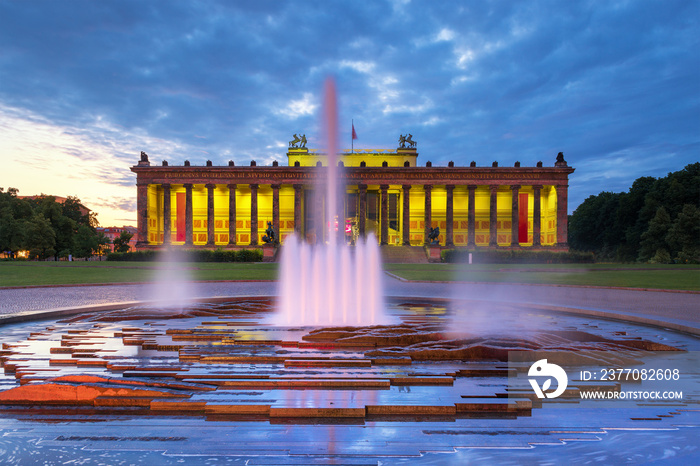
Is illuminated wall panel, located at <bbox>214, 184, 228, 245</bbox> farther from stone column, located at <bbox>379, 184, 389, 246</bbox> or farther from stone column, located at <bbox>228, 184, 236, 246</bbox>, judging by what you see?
stone column, located at <bbox>379, 184, 389, 246</bbox>

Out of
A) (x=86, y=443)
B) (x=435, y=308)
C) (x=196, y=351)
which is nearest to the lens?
(x=86, y=443)

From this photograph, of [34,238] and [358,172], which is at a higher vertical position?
[358,172]

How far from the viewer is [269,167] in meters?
62.5

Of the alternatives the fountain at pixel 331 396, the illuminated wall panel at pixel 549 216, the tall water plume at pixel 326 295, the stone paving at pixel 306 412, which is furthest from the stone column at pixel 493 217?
the stone paving at pixel 306 412

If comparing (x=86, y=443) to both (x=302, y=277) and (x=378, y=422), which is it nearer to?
(x=378, y=422)

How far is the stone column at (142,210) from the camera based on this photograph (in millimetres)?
62094

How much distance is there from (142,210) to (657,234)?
6848 cm

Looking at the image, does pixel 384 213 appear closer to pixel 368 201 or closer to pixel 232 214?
pixel 368 201

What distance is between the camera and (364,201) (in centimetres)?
6219

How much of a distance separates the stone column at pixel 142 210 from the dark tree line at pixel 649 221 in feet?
219

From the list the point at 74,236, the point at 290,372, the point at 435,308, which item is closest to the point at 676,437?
the point at 290,372

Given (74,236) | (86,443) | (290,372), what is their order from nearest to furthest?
(86,443) → (290,372) → (74,236)

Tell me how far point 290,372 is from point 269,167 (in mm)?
59418

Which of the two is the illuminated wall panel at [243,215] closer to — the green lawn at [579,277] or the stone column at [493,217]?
the stone column at [493,217]
